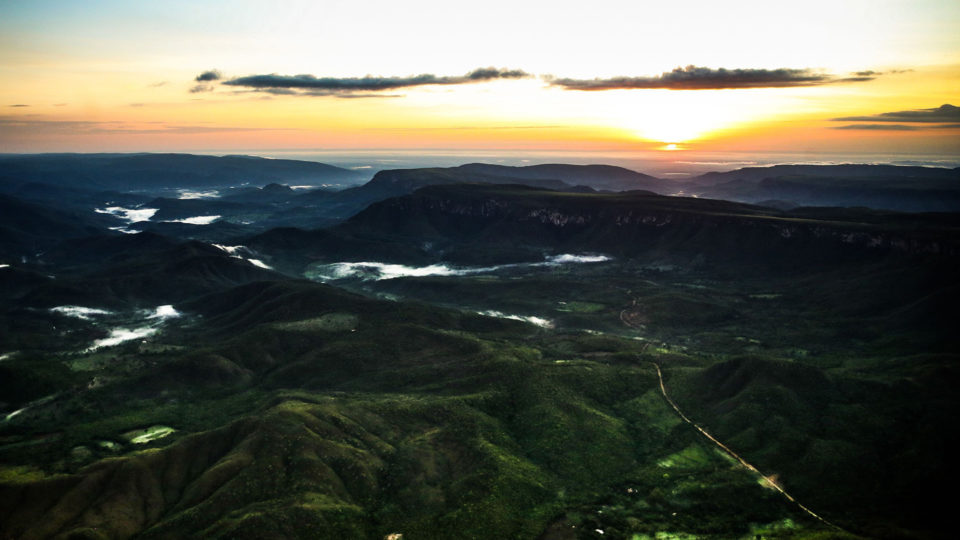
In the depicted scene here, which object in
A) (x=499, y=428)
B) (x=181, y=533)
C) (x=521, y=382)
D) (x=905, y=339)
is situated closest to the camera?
(x=181, y=533)

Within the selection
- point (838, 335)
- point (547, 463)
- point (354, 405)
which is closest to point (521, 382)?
point (547, 463)

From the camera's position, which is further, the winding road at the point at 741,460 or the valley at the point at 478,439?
the winding road at the point at 741,460

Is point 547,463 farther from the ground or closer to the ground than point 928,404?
closer to the ground

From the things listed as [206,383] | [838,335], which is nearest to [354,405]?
[206,383]

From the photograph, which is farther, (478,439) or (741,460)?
(478,439)

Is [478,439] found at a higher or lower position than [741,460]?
higher

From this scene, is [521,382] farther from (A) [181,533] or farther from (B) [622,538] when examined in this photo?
(A) [181,533]

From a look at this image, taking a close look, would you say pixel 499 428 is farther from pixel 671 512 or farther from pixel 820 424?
pixel 820 424

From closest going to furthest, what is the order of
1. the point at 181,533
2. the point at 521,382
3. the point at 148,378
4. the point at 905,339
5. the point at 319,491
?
the point at 181,533
the point at 319,491
the point at 521,382
the point at 148,378
the point at 905,339

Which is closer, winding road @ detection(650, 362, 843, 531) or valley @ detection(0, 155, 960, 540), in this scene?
valley @ detection(0, 155, 960, 540)

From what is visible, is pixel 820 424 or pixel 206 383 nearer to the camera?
pixel 820 424
